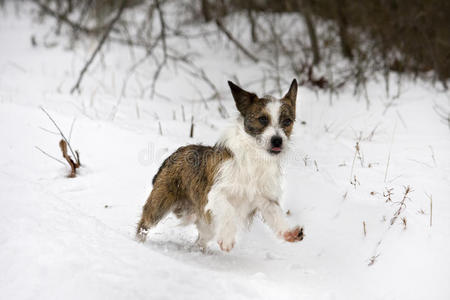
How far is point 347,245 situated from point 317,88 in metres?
4.96

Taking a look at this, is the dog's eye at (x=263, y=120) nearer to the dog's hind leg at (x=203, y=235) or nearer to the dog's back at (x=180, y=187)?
the dog's back at (x=180, y=187)

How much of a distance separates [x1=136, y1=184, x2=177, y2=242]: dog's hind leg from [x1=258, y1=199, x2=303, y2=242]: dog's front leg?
35.9 inches

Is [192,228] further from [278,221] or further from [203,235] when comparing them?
[278,221]

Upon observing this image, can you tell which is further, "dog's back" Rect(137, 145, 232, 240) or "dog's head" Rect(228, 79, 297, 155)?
"dog's back" Rect(137, 145, 232, 240)

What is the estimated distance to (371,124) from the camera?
273 inches

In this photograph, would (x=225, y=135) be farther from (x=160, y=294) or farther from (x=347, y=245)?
(x=160, y=294)

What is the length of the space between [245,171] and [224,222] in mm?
465

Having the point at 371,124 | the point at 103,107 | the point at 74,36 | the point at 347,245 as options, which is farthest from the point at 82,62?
the point at 347,245

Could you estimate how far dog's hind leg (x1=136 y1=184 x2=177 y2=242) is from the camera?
14.1 ft

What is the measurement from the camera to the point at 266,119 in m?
3.77

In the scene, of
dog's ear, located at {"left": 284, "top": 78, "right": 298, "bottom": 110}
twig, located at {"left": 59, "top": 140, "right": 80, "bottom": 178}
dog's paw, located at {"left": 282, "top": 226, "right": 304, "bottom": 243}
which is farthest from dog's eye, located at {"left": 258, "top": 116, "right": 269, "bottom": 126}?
→ twig, located at {"left": 59, "top": 140, "right": 80, "bottom": 178}

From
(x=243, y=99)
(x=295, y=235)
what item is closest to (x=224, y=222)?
(x=295, y=235)

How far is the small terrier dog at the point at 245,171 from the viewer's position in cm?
378

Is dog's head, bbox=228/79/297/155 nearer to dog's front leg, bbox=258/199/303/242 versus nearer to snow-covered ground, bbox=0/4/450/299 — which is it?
dog's front leg, bbox=258/199/303/242
